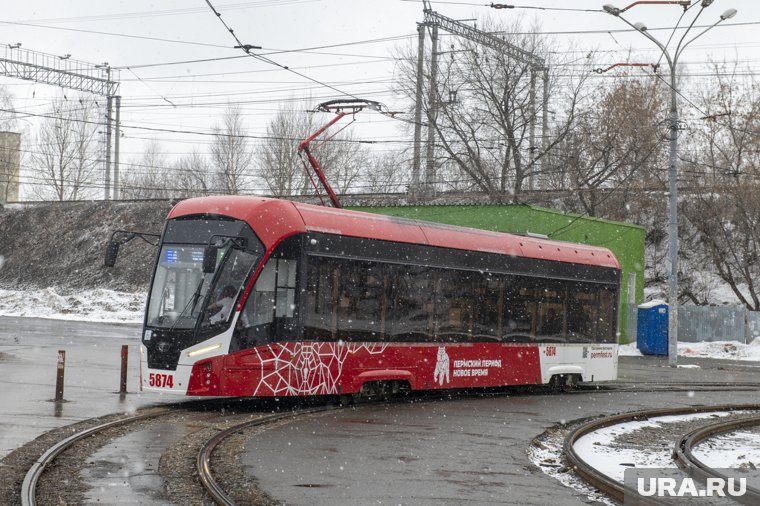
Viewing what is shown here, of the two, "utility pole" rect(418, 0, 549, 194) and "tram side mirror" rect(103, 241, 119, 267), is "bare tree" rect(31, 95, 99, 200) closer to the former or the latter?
"utility pole" rect(418, 0, 549, 194)

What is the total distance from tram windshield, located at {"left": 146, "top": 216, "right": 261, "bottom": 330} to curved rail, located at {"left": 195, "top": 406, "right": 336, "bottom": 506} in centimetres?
159

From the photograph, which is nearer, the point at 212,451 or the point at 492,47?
the point at 212,451

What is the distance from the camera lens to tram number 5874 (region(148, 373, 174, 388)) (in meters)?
15.1

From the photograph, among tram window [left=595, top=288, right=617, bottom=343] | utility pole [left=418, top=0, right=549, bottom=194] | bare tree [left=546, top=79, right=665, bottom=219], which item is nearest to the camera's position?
tram window [left=595, top=288, right=617, bottom=343]

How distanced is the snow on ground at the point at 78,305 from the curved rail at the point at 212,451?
35259mm

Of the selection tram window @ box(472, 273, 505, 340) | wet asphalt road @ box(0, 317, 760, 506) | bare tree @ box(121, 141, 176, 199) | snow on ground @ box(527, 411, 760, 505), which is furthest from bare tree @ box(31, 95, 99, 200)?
snow on ground @ box(527, 411, 760, 505)

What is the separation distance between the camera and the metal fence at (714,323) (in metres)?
41.5

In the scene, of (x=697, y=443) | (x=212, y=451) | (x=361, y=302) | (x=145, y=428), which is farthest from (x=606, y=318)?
(x=212, y=451)

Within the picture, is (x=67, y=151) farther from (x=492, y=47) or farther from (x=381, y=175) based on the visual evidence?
(x=492, y=47)

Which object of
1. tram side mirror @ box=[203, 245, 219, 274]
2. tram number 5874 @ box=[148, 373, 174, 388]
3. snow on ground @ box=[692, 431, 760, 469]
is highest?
tram side mirror @ box=[203, 245, 219, 274]

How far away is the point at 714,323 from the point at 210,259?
31.6 metres

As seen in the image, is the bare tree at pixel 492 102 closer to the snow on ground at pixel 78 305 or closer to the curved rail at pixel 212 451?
the snow on ground at pixel 78 305

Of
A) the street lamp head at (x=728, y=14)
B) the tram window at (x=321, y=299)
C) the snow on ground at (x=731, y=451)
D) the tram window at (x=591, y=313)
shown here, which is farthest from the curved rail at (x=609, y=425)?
the street lamp head at (x=728, y=14)

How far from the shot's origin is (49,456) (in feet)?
34.8
